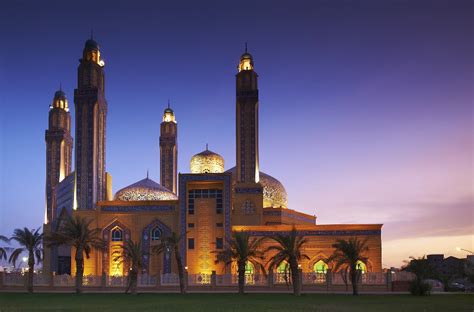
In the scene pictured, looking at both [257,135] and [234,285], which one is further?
[257,135]

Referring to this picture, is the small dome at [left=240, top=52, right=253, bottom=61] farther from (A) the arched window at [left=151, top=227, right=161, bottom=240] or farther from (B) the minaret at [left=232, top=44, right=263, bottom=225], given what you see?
(A) the arched window at [left=151, top=227, right=161, bottom=240]

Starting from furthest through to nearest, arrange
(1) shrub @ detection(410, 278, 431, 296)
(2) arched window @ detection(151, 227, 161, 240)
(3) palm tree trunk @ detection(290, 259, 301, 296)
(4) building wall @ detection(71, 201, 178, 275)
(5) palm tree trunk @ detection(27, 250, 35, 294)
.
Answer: (2) arched window @ detection(151, 227, 161, 240) < (4) building wall @ detection(71, 201, 178, 275) < (5) palm tree trunk @ detection(27, 250, 35, 294) < (3) palm tree trunk @ detection(290, 259, 301, 296) < (1) shrub @ detection(410, 278, 431, 296)

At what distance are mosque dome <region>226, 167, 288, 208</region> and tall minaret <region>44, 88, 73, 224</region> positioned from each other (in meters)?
16.0

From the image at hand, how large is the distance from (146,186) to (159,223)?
17.8ft

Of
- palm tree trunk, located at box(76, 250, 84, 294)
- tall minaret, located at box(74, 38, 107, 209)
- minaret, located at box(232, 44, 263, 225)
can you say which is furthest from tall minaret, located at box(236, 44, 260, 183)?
palm tree trunk, located at box(76, 250, 84, 294)

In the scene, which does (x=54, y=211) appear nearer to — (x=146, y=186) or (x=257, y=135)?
(x=146, y=186)

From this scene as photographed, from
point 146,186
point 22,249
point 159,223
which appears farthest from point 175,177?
point 22,249

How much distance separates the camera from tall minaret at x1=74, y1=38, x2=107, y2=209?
138ft

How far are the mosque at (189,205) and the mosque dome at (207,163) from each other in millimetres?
72

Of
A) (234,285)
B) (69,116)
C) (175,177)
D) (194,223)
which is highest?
(69,116)

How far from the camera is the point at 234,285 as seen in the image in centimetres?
3375

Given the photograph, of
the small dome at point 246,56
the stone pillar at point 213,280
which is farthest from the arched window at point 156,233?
the small dome at point 246,56

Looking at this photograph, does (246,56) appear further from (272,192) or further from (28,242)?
(28,242)

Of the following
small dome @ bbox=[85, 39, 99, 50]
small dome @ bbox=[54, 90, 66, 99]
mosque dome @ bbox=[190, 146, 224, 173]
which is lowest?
mosque dome @ bbox=[190, 146, 224, 173]
